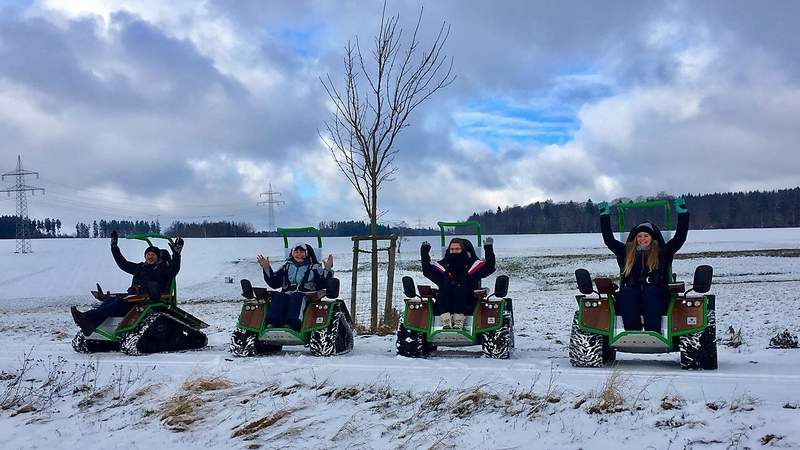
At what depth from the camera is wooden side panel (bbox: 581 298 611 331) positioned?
807 cm

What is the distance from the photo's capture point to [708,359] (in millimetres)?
7523

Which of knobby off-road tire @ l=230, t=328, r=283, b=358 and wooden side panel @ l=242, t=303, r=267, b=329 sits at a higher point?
wooden side panel @ l=242, t=303, r=267, b=329

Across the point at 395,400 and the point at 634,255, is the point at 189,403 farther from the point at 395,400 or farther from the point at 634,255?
the point at 634,255

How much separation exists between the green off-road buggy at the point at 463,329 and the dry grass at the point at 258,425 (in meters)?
3.41

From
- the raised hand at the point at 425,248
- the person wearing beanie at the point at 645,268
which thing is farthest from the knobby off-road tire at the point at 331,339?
the person wearing beanie at the point at 645,268

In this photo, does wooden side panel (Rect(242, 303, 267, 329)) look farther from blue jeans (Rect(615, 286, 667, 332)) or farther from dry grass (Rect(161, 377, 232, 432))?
blue jeans (Rect(615, 286, 667, 332))

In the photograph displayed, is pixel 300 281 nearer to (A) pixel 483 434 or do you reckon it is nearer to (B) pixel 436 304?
(B) pixel 436 304

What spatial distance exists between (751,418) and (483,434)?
2.07 meters

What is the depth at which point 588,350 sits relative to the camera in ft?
26.0

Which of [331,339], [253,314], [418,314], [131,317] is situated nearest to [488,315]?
[418,314]

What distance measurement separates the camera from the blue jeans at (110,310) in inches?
410

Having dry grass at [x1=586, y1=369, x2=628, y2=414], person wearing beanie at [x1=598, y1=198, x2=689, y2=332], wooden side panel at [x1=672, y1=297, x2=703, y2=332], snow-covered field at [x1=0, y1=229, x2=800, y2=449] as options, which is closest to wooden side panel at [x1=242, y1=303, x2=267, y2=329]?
snow-covered field at [x1=0, y1=229, x2=800, y2=449]

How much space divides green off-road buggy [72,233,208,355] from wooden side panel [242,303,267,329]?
1.58 metres

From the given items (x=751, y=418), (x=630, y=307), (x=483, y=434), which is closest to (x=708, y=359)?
(x=630, y=307)
